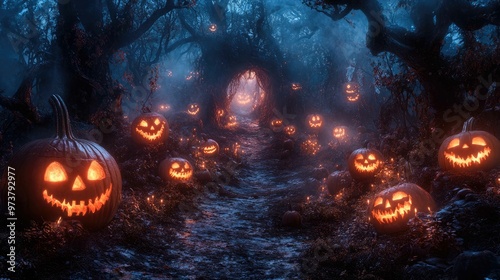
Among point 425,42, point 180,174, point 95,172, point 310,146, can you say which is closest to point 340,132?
point 310,146

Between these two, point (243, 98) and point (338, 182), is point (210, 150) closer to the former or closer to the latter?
point (338, 182)

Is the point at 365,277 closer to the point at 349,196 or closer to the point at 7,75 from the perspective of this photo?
the point at 349,196

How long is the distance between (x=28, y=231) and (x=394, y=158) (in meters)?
8.80

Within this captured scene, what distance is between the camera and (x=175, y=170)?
1010cm

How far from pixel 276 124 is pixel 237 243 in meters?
15.4

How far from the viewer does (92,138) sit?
949cm

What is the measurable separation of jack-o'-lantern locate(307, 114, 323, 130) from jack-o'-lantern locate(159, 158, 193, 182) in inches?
405

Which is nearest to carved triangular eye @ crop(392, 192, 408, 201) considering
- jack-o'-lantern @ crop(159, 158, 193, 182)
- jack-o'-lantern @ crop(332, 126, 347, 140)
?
jack-o'-lantern @ crop(159, 158, 193, 182)

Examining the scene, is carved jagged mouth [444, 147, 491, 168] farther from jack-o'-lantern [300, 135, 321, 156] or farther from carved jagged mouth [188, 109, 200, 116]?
carved jagged mouth [188, 109, 200, 116]

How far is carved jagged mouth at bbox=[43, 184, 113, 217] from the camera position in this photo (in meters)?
5.00

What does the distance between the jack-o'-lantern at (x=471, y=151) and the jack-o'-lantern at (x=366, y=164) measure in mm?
2164

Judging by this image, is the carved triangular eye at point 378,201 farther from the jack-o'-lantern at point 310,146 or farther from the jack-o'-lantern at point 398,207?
the jack-o'-lantern at point 310,146

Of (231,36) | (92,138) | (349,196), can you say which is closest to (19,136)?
(92,138)

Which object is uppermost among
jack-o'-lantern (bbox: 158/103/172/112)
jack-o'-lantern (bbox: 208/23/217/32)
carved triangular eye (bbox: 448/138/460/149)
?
jack-o'-lantern (bbox: 208/23/217/32)
